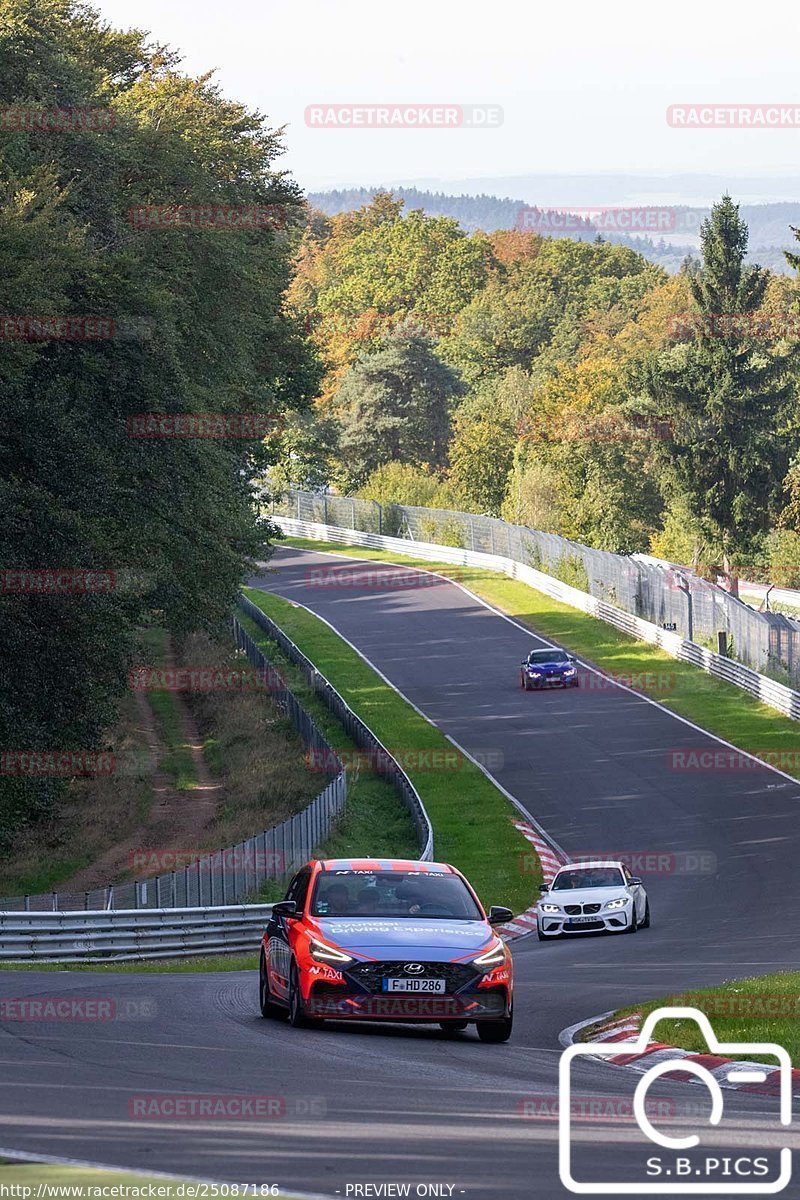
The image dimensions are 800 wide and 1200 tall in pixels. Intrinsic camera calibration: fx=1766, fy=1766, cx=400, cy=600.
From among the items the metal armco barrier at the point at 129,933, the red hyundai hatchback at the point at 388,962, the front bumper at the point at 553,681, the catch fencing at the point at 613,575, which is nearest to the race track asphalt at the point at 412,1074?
the red hyundai hatchback at the point at 388,962

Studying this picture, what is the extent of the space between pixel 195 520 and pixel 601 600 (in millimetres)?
37517

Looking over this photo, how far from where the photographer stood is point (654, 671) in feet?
199

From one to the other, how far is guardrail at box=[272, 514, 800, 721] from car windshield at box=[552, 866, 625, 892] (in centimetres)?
2374

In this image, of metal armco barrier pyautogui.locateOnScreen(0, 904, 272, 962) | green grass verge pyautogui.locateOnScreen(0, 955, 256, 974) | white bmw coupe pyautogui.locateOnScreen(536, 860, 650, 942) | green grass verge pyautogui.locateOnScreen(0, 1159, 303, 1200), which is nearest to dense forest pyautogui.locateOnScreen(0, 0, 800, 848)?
metal armco barrier pyautogui.locateOnScreen(0, 904, 272, 962)

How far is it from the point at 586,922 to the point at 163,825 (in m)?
16.0

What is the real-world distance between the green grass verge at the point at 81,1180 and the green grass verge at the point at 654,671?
126 feet

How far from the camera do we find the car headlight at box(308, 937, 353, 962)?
14055mm

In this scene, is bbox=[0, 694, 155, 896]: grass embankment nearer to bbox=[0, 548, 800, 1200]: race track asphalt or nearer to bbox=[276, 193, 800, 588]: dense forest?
bbox=[0, 548, 800, 1200]: race track asphalt

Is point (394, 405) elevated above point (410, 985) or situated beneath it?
elevated above

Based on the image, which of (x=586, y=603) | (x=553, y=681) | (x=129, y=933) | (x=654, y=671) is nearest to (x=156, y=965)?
(x=129, y=933)

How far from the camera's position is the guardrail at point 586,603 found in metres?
54.1

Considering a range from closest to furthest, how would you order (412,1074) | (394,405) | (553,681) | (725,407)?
(412,1074) → (553,681) → (725,407) → (394,405)

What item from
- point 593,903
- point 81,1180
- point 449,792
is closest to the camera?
point 81,1180

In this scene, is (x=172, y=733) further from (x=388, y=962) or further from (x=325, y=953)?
(x=388, y=962)
